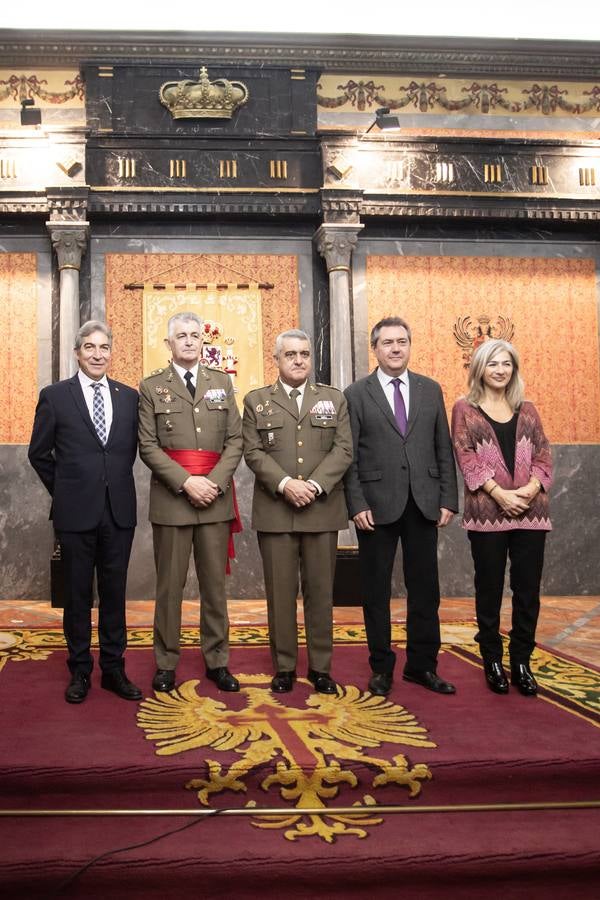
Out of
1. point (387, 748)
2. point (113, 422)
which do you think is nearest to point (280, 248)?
point (113, 422)

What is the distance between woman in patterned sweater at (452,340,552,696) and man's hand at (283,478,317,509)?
0.63 m

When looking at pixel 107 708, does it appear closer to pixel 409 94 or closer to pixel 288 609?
pixel 288 609

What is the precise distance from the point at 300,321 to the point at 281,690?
3851 mm

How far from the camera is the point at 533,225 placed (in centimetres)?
674

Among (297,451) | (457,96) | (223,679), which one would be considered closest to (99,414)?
(297,451)

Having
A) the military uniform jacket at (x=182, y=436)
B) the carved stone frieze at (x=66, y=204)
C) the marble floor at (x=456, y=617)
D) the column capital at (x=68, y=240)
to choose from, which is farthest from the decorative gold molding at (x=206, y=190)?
the military uniform jacket at (x=182, y=436)

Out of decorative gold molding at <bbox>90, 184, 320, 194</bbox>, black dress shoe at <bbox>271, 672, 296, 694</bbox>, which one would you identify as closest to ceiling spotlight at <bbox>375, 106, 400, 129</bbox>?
decorative gold molding at <bbox>90, 184, 320, 194</bbox>

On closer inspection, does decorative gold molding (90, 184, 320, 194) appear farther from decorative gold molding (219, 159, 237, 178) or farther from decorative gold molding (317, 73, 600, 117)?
decorative gold molding (317, 73, 600, 117)

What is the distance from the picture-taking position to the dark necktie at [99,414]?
330 centimetres

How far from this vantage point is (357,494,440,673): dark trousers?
3.28m

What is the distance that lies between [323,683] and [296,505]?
730 millimetres

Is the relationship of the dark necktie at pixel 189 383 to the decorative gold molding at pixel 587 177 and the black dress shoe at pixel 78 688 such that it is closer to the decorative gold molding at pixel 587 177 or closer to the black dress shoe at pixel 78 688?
the black dress shoe at pixel 78 688

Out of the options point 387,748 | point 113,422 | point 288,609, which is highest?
point 113,422

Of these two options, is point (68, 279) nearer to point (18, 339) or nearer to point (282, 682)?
point (18, 339)
